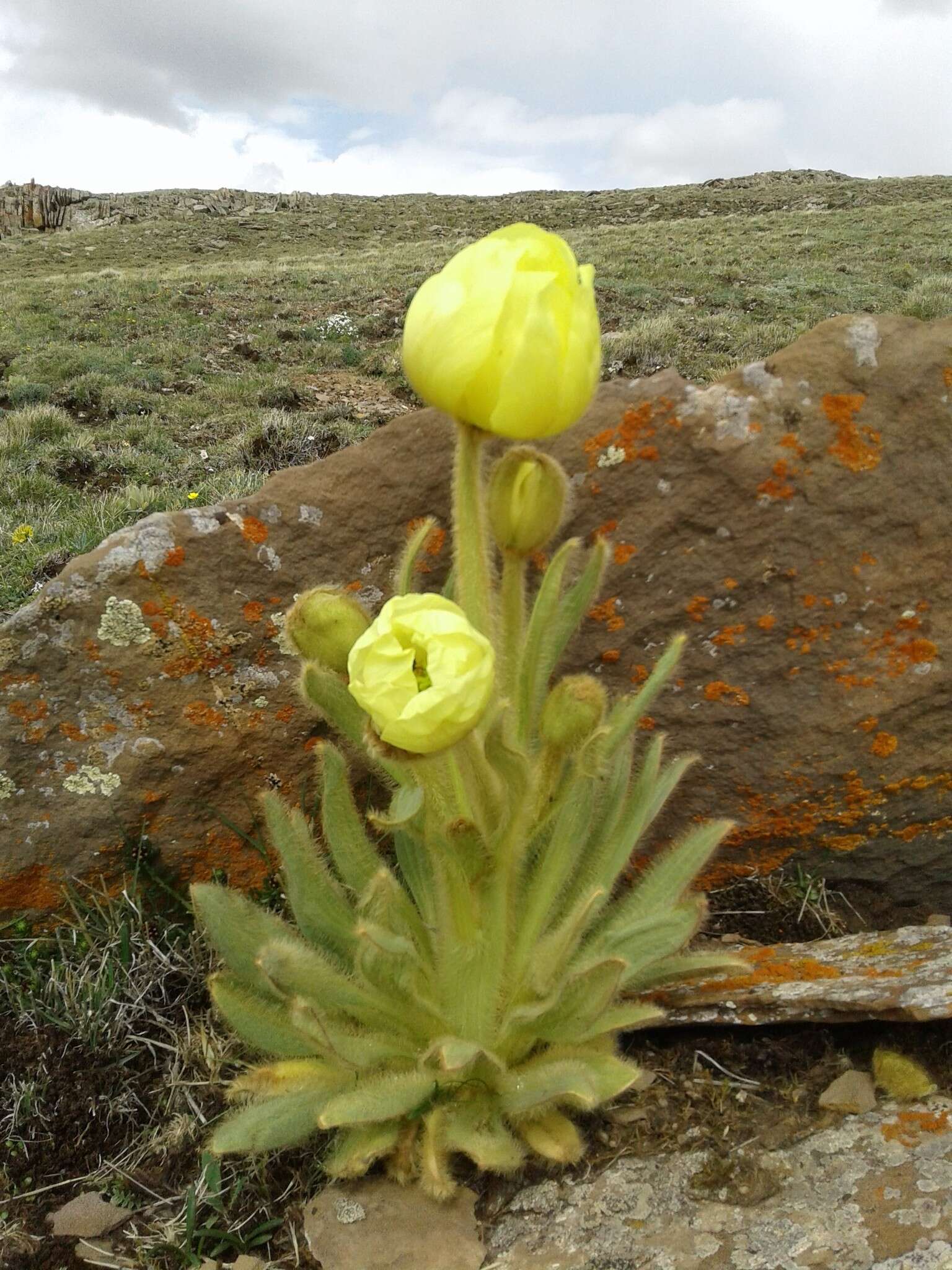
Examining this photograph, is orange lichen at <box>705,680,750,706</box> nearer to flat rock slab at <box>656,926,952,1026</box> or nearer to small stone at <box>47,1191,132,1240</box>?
flat rock slab at <box>656,926,952,1026</box>

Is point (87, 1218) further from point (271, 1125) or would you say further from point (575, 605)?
point (575, 605)

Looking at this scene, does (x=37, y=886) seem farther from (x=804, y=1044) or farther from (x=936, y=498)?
(x=936, y=498)

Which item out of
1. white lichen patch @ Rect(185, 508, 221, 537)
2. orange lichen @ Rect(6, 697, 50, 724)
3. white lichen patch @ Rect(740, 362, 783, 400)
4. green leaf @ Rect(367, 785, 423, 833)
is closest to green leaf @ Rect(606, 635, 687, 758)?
green leaf @ Rect(367, 785, 423, 833)

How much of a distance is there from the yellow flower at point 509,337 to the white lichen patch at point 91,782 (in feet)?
5.18

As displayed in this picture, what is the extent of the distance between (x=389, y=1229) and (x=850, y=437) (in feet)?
6.91

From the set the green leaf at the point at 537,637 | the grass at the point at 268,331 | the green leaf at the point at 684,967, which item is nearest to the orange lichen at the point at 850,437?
the green leaf at the point at 537,637

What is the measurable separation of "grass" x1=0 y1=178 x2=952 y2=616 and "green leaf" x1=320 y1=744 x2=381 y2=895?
2.46m

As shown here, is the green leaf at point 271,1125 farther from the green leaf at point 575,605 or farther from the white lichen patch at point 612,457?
the white lichen patch at point 612,457

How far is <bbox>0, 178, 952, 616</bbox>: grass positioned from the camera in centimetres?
640

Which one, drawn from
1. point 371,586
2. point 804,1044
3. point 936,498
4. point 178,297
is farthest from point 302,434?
point 178,297

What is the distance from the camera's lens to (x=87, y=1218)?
2.05 metres

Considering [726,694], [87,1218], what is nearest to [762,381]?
[726,694]

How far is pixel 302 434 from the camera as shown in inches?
274

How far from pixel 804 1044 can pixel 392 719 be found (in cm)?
136
